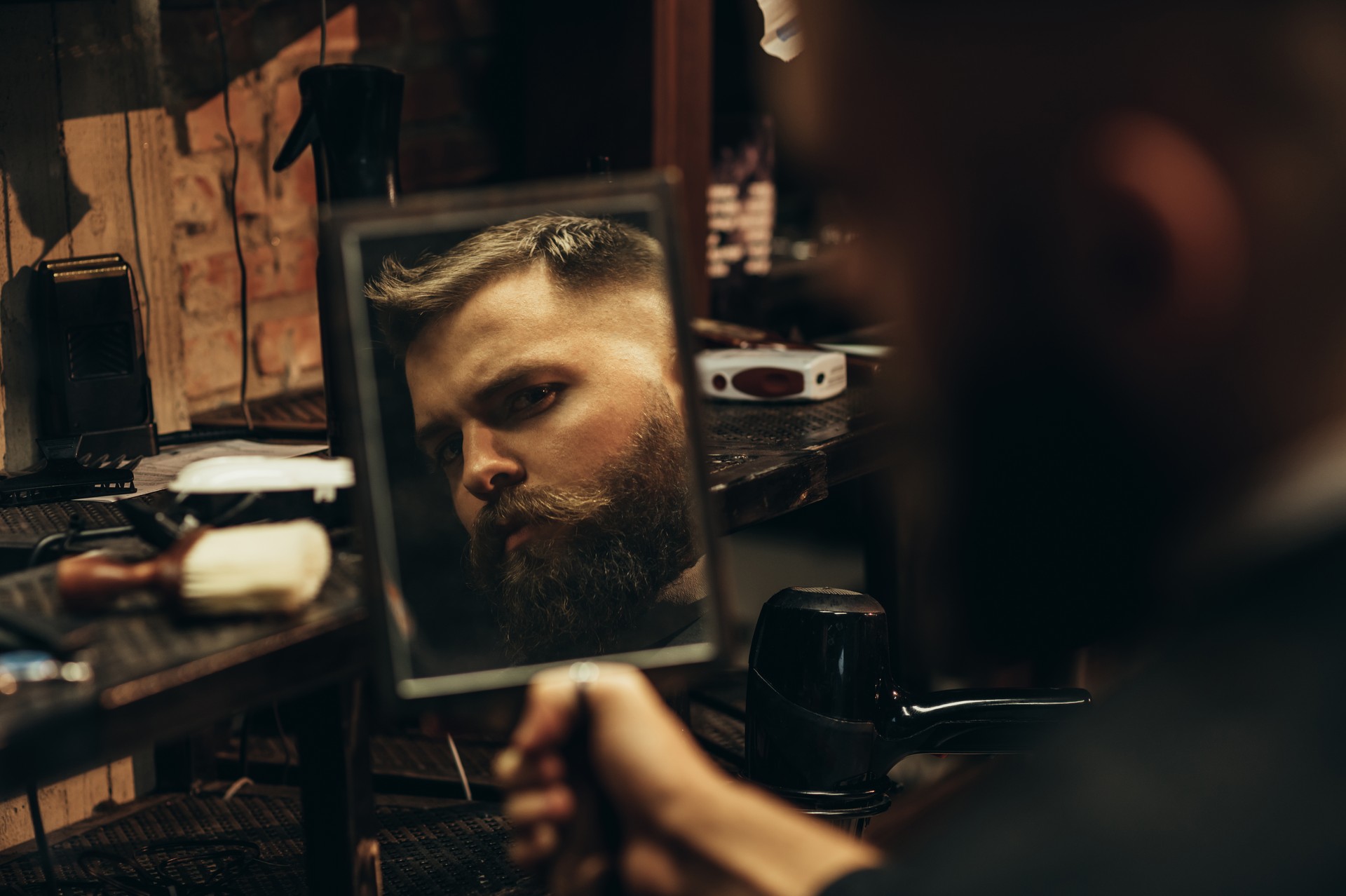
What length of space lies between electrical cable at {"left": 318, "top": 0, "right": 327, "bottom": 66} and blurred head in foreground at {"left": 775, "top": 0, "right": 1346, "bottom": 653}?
1.04 m

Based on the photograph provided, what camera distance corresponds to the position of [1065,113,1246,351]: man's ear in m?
0.55

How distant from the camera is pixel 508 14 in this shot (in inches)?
75.5

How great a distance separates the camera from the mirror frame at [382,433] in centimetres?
76

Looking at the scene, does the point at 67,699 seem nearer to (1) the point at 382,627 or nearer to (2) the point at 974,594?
(1) the point at 382,627

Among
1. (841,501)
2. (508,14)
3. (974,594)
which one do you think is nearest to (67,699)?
(974,594)

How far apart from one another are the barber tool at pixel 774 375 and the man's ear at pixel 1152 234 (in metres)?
0.85

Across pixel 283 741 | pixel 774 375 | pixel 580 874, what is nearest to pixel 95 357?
pixel 283 741

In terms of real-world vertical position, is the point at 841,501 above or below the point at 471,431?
below

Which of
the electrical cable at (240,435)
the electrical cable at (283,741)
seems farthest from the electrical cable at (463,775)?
the electrical cable at (240,435)

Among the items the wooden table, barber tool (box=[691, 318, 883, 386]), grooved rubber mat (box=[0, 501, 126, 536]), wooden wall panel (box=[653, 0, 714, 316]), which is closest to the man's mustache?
the wooden table

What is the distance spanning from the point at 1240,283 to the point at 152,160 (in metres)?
1.24

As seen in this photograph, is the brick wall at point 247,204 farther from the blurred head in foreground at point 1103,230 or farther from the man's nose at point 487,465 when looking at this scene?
the blurred head in foreground at point 1103,230

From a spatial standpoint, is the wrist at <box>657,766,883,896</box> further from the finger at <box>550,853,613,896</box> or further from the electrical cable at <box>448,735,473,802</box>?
the electrical cable at <box>448,735,473,802</box>

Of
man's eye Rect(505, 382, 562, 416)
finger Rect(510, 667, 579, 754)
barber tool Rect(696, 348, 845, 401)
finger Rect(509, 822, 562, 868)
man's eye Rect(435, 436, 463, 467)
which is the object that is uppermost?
man's eye Rect(505, 382, 562, 416)
